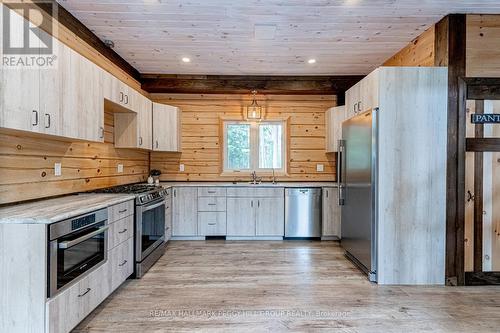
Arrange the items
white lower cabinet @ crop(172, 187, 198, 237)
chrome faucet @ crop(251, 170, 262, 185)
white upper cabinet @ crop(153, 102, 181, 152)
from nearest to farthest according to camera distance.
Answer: white upper cabinet @ crop(153, 102, 181, 152), white lower cabinet @ crop(172, 187, 198, 237), chrome faucet @ crop(251, 170, 262, 185)

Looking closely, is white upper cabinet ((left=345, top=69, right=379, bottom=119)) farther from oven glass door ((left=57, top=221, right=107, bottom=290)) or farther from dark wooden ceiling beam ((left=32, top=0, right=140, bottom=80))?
dark wooden ceiling beam ((left=32, top=0, right=140, bottom=80))

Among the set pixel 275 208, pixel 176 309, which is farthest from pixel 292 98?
pixel 176 309

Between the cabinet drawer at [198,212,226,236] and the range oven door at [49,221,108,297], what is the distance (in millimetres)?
2386

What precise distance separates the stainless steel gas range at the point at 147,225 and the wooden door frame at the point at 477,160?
3367 mm

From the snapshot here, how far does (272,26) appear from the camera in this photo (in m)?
3.27

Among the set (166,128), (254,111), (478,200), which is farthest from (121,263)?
(478,200)

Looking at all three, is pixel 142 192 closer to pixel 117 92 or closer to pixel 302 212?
pixel 117 92

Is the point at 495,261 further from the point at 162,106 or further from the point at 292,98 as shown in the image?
the point at 162,106

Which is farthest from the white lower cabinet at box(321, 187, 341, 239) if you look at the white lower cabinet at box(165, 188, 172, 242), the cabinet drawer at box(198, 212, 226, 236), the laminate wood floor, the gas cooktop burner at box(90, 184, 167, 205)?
the gas cooktop burner at box(90, 184, 167, 205)

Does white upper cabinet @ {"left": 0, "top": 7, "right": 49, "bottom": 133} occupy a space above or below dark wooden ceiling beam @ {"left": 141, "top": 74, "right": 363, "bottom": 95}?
below

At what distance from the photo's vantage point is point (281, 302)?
9.07 feet

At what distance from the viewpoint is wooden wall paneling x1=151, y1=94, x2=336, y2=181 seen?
5492 mm

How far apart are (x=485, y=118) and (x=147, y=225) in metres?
3.87

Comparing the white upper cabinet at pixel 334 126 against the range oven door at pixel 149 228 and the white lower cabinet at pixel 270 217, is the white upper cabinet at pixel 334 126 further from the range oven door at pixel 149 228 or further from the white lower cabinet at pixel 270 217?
the range oven door at pixel 149 228
